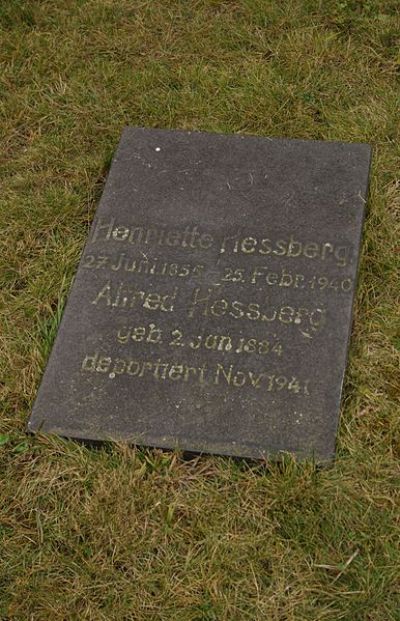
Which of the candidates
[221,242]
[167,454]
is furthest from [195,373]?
[221,242]

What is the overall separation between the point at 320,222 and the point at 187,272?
19.6 inches

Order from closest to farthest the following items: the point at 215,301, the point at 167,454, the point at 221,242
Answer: the point at 167,454 → the point at 215,301 → the point at 221,242

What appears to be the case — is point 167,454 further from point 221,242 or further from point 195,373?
point 221,242

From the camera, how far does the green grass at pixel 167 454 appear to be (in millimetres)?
2516

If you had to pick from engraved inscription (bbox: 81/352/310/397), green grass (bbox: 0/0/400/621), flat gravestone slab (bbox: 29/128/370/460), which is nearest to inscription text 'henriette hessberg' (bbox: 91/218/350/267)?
flat gravestone slab (bbox: 29/128/370/460)

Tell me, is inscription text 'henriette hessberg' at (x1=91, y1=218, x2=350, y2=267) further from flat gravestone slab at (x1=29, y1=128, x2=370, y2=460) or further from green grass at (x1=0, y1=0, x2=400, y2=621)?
green grass at (x1=0, y1=0, x2=400, y2=621)

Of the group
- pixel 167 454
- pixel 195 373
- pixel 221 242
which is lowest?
pixel 167 454

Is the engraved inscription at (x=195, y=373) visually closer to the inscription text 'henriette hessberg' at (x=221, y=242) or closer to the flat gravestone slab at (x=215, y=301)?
the flat gravestone slab at (x=215, y=301)

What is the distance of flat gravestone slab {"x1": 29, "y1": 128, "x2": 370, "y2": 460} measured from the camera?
9.14 ft

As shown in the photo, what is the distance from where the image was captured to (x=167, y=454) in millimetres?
2777

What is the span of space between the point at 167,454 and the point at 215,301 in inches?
21.6

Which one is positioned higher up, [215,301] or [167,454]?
[215,301]

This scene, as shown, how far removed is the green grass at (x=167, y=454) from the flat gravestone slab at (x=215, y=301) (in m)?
0.11

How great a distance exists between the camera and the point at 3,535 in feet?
8.79
